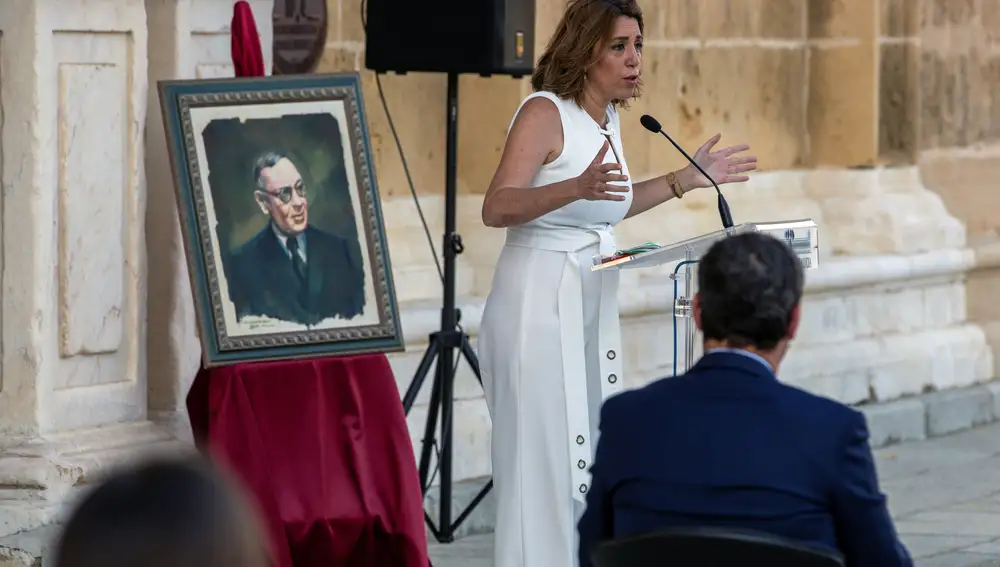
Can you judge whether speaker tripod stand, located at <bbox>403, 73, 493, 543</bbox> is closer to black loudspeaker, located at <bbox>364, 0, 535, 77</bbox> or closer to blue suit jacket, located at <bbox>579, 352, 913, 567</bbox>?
black loudspeaker, located at <bbox>364, 0, 535, 77</bbox>

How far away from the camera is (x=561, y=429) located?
436 cm

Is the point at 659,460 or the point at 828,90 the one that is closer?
the point at 659,460

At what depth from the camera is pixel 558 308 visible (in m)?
4.37

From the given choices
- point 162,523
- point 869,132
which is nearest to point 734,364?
point 162,523

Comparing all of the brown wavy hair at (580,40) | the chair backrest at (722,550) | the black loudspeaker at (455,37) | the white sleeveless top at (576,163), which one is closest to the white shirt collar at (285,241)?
the white sleeveless top at (576,163)

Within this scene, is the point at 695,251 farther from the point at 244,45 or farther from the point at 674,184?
the point at 244,45

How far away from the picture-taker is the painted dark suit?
4.34 metres

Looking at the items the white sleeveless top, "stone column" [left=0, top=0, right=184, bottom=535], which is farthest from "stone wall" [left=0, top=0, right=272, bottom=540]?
the white sleeveless top

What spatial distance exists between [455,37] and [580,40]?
38.1 inches

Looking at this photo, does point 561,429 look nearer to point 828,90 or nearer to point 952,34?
point 828,90

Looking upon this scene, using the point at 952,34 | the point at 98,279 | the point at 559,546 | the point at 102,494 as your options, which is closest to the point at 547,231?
the point at 559,546

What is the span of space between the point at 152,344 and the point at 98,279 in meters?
0.30

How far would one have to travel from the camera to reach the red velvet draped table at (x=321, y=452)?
436 cm

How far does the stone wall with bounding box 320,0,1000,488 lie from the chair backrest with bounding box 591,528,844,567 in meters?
4.45
